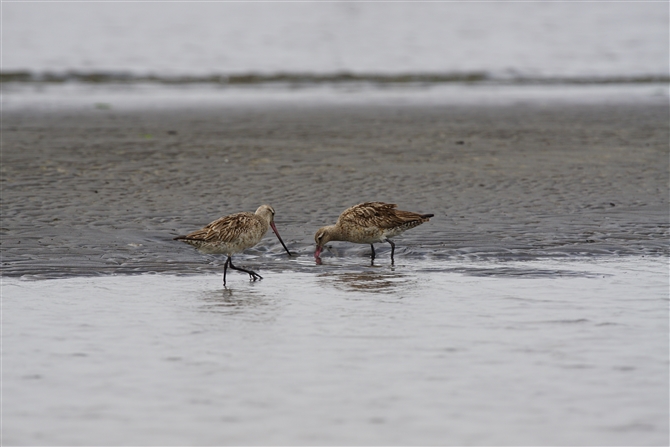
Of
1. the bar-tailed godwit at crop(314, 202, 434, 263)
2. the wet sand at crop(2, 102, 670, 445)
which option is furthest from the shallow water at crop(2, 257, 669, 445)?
the bar-tailed godwit at crop(314, 202, 434, 263)

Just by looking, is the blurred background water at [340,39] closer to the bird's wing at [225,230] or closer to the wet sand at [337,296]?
the wet sand at [337,296]

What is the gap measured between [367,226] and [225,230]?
4.91ft

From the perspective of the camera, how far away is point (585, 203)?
12008 mm

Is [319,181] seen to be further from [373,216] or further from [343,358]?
[343,358]

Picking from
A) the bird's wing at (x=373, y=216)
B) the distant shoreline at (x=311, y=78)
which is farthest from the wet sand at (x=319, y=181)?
the distant shoreline at (x=311, y=78)

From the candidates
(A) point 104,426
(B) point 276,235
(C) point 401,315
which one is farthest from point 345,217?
(A) point 104,426

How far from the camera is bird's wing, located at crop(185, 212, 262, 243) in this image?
885cm

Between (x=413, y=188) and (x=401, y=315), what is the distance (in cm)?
556

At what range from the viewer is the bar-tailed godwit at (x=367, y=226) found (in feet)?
31.8

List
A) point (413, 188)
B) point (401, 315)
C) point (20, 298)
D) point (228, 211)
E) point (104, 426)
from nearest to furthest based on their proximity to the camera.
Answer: point (104, 426) < point (401, 315) < point (20, 298) < point (228, 211) < point (413, 188)

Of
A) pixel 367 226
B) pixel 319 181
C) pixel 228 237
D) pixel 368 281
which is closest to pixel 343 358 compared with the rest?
pixel 368 281

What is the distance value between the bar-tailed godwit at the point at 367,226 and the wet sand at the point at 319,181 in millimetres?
240

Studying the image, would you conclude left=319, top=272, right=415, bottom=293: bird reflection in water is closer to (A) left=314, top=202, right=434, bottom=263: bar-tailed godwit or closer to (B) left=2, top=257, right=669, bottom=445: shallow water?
(B) left=2, top=257, right=669, bottom=445: shallow water

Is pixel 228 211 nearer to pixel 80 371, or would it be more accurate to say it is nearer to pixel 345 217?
pixel 345 217
